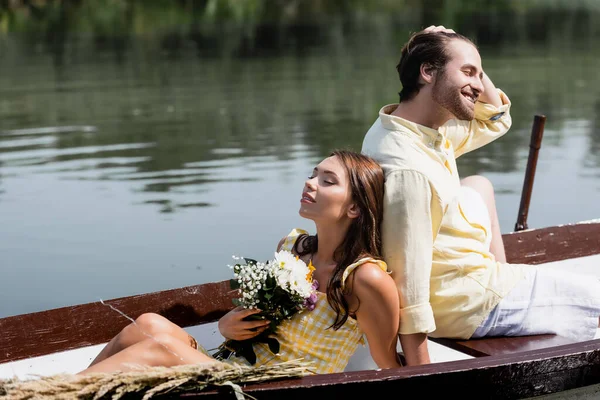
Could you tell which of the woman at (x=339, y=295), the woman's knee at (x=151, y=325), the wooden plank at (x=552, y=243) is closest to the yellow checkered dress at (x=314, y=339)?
the woman at (x=339, y=295)

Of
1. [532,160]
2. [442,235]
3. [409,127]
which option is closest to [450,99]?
[409,127]

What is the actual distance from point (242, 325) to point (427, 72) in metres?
1.14

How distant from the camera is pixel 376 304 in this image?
359 cm

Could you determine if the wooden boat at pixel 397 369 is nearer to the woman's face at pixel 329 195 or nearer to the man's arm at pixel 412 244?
the man's arm at pixel 412 244

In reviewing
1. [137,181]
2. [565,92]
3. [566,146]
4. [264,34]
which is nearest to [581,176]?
[566,146]

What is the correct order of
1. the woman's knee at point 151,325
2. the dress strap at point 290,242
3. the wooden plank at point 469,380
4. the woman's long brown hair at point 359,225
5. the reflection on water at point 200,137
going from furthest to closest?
1. the reflection on water at point 200,137
2. the dress strap at point 290,242
3. the woman's long brown hair at point 359,225
4. the woman's knee at point 151,325
5. the wooden plank at point 469,380

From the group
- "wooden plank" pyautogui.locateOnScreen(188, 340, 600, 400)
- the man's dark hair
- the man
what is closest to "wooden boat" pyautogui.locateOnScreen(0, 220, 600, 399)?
"wooden plank" pyautogui.locateOnScreen(188, 340, 600, 400)

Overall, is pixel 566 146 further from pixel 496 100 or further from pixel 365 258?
pixel 365 258

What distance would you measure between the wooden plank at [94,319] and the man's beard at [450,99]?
4.78ft

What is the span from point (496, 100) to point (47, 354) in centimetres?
216

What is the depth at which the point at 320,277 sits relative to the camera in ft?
12.4

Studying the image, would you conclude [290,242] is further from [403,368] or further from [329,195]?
[403,368]

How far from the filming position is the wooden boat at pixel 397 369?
339cm

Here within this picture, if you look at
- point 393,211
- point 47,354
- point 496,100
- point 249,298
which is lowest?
point 47,354
